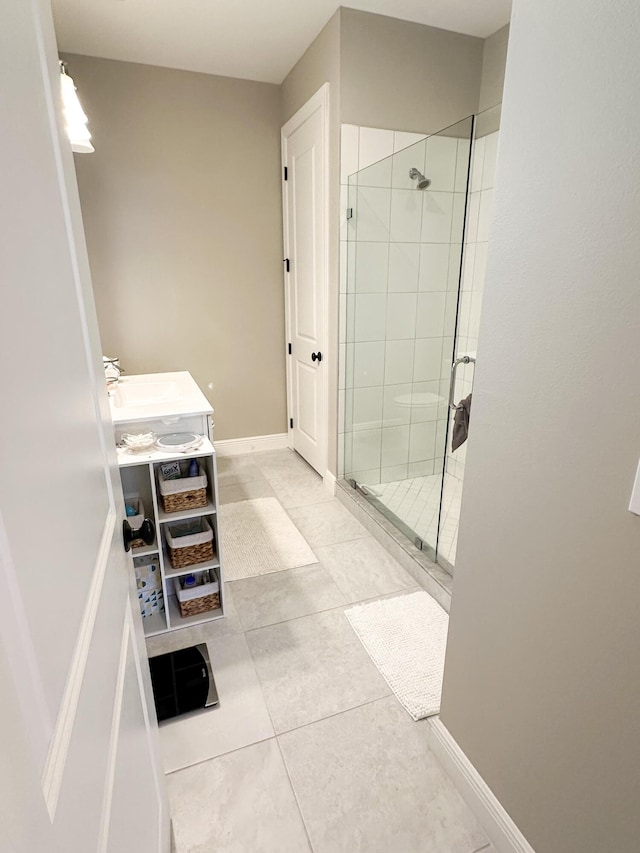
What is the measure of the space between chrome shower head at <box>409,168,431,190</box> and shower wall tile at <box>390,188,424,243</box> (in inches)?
1.3

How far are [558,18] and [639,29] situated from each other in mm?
173

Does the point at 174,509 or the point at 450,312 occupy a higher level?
the point at 450,312

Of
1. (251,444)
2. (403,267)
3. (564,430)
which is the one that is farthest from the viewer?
(251,444)

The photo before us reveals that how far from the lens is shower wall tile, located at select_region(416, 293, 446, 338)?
2707 millimetres

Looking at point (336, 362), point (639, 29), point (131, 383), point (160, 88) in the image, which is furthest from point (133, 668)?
point (160, 88)

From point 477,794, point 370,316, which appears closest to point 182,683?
point 477,794

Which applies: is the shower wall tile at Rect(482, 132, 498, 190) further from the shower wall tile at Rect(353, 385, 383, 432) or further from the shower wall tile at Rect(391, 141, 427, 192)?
the shower wall tile at Rect(353, 385, 383, 432)

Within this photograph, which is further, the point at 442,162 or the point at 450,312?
the point at 450,312

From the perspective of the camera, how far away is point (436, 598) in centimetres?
203

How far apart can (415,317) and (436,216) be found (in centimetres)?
57

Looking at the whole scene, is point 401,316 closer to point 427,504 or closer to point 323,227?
point 323,227

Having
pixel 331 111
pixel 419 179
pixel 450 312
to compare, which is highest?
pixel 331 111

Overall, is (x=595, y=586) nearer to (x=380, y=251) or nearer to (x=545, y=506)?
(x=545, y=506)

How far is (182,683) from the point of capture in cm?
Result: 159
